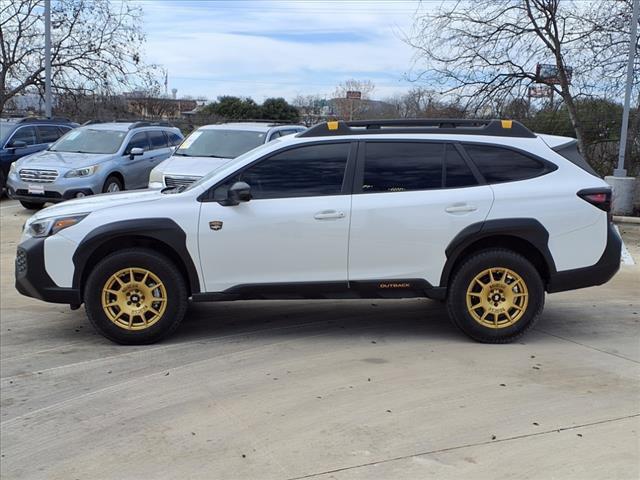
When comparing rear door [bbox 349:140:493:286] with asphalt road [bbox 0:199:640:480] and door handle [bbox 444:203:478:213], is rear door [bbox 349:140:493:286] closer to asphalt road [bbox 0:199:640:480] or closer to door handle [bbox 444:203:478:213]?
door handle [bbox 444:203:478:213]

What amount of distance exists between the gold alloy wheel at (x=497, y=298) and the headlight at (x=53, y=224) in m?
3.31

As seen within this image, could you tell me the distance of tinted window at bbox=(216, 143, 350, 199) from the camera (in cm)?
552

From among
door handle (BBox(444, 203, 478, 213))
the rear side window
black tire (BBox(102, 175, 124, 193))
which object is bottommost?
black tire (BBox(102, 175, 124, 193))

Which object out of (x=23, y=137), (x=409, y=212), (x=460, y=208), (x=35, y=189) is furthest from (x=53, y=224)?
(x=23, y=137)

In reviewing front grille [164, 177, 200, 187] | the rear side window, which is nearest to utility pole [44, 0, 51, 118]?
front grille [164, 177, 200, 187]

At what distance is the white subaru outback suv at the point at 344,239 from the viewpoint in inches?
213

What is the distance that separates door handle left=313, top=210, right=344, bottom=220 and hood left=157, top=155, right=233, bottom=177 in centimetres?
496

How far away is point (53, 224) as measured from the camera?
5504 millimetres

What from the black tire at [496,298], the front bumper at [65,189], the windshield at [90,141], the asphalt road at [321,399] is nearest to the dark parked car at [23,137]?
the windshield at [90,141]

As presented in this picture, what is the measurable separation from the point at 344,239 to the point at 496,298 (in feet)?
4.47

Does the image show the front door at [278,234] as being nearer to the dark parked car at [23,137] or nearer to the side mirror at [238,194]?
the side mirror at [238,194]

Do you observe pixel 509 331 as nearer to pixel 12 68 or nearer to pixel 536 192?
pixel 536 192

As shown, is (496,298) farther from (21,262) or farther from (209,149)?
(209,149)

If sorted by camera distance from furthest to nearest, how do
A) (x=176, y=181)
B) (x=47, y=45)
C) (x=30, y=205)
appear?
1. (x=47, y=45)
2. (x=30, y=205)
3. (x=176, y=181)
